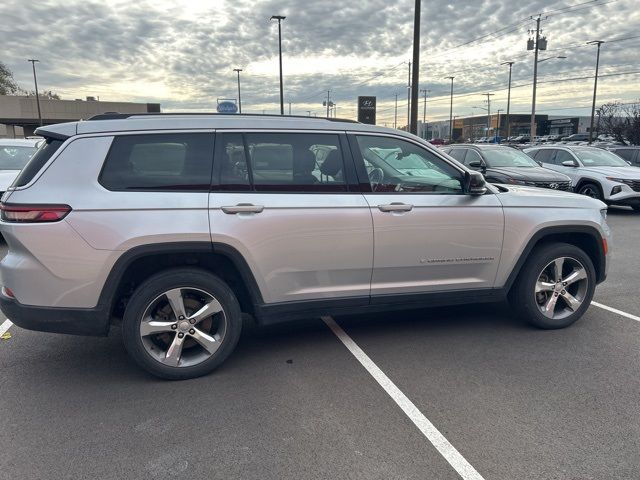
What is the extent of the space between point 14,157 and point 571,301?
9893 mm

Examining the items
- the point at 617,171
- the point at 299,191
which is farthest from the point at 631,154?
the point at 299,191

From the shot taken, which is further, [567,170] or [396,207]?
[567,170]

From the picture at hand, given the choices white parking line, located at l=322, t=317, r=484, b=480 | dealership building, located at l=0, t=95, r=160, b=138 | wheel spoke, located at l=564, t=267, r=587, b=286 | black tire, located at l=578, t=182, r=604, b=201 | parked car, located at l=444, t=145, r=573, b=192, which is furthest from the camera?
dealership building, located at l=0, t=95, r=160, b=138

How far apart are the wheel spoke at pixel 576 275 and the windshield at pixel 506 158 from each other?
7.17m

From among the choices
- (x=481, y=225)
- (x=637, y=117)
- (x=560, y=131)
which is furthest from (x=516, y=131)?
(x=481, y=225)

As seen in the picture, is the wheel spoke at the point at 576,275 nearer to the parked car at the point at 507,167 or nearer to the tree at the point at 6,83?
the parked car at the point at 507,167

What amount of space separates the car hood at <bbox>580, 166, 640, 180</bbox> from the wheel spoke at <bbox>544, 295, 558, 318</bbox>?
8749 mm

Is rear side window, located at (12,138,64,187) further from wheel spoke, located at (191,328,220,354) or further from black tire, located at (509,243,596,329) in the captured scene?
black tire, located at (509,243,596,329)

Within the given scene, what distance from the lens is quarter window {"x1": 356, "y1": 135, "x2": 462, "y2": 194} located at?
405cm

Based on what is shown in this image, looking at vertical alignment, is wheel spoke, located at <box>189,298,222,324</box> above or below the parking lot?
above

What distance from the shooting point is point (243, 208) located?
3564 mm

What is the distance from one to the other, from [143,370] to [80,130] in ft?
5.93

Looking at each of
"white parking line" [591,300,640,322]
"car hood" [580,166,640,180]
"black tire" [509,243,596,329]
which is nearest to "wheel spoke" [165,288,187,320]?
"black tire" [509,243,596,329]

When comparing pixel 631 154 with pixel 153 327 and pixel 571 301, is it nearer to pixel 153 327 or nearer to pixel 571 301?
pixel 571 301
